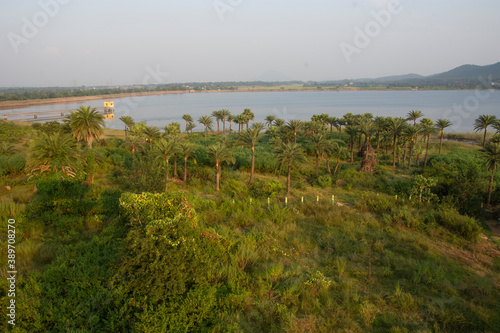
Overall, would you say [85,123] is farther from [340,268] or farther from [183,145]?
[340,268]

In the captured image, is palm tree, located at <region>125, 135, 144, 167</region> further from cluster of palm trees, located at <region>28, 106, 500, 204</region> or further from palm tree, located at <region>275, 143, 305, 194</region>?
palm tree, located at <region>275, 143, 305, 194</region>

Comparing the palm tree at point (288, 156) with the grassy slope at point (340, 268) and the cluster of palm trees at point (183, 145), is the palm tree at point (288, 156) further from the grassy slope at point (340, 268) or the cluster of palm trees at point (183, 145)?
the grassy slope at point (340, 268)

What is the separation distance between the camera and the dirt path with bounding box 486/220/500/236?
2109 cm

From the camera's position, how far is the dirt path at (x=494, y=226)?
21094mm

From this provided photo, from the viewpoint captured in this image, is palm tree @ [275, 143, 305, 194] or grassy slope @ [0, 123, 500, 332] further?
palm tree @ [275, 143, 305, 194]

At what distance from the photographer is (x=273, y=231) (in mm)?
17594

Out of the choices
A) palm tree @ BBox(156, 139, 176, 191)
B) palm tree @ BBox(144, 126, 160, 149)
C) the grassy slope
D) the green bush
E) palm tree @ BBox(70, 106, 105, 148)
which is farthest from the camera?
palm tree @ BBox(144, 126, 160, 149)

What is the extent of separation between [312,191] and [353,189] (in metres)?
4.39

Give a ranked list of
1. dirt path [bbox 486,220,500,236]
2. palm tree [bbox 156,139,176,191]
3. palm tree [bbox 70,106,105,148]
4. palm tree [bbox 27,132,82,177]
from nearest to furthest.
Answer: palm tree [bbox 27,132,82,177]
dirt path [bbox 486,220,500,236]
palm tree [bbox 156,139,176,191]
palm tree [bbox 70,106,105,148]

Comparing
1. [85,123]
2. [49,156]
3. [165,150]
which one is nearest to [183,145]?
[165,150]

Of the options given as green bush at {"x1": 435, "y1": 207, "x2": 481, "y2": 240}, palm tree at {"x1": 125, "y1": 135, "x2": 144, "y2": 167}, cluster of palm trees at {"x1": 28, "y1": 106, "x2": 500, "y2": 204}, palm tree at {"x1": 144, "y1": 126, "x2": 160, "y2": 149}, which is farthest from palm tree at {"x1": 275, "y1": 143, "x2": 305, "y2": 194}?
palm tree at {"x1": 144, "y1": 126, "x2": 160, "y2": 149}

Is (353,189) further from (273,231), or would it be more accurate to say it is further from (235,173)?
(273,231)

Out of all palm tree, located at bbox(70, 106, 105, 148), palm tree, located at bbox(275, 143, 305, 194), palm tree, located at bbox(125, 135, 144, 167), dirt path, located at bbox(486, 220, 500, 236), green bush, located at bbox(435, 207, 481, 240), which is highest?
palm tree, located at bbox(70, 106, 105, 148)

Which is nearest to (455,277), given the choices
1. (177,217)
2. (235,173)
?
(177,217)
